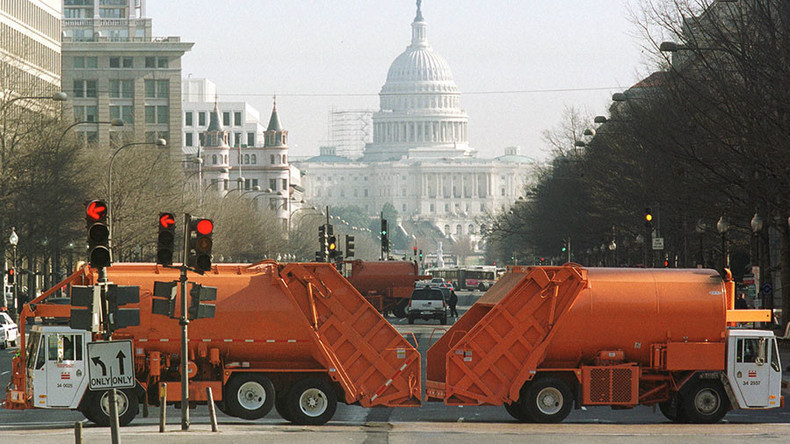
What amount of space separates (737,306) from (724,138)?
6.74 meters

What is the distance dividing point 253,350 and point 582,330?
5.37m

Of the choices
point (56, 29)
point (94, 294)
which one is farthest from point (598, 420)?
point (56, 29)

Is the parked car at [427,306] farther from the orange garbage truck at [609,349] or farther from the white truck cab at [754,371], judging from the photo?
the white truck cab at [754,371]

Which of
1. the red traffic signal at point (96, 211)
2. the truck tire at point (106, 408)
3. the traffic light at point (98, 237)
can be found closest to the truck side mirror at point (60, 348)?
the truck tire at point (106, 408)

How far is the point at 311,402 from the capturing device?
24719mm

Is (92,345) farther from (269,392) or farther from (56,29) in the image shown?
(56,29)

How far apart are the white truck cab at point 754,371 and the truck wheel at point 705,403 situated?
0.92 feet

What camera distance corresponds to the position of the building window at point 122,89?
148000 mm

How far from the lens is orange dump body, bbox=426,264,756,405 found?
24.9m

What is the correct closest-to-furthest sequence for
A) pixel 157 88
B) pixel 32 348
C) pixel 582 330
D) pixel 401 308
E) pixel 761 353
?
pixel 32 348 → pixel 582 330 → pixel 761 353 → pixel 401 308 → pixel 157 88

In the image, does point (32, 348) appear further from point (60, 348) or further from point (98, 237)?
point (98, 237)

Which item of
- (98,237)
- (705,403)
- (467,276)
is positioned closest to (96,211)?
(98,237)

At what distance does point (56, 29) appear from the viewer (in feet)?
330

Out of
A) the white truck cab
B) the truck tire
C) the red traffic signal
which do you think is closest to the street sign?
the red traffic signal
